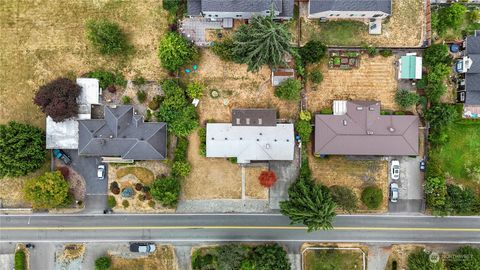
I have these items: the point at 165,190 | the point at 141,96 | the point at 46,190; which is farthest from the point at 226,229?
the point at 46,190

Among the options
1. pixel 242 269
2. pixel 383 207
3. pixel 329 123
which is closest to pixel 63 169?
pixel 242 269

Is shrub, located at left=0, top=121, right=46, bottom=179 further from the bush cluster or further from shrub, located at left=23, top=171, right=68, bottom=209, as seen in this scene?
the bush cluster

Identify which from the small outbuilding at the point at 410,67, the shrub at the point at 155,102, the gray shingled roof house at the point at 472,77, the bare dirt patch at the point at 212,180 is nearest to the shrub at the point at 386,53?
the small outbuilding at the point at 410,67

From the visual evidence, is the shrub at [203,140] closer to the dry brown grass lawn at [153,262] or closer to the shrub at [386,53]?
the dry brown grass lawn at [153,262]

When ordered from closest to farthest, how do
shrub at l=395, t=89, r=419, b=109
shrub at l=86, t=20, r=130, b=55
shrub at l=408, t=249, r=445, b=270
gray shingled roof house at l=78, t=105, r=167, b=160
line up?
shrub at l=408, t=249, r=445, b=270, shrub at l=86, t=20, r=130, b=55, gray shingled roof house at l=78, t=105, r=167, b=160, shrub at l=395, t=89, r=419, b=109

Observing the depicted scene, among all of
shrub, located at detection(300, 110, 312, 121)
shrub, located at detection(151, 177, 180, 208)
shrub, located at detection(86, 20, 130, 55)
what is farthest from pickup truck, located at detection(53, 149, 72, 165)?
shrub, located at detection(300, 110, 312, 121)

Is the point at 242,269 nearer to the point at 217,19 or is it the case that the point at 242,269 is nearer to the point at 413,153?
the point at 413,153

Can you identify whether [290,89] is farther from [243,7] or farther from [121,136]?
[121,136]
